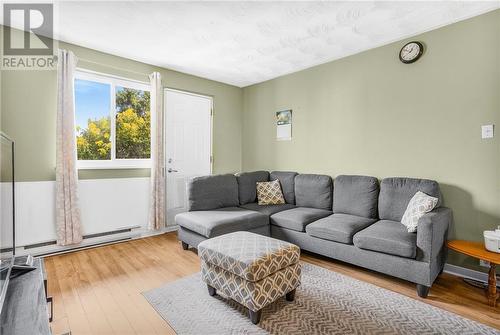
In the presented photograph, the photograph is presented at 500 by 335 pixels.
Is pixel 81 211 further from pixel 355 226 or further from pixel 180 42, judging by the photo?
pixel 355 226

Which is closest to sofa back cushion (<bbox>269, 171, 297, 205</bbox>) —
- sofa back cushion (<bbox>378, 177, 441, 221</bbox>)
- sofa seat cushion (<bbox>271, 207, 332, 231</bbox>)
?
sofa seat cushion (<bbox>271, 207, 332, 231</bbox>)

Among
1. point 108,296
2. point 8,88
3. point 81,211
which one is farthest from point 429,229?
point 8,88

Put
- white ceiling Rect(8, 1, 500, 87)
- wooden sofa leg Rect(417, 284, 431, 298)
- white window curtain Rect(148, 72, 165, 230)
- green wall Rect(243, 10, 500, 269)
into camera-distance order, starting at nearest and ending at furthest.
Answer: wooden sofa leg Rect(417, 284, 431, 298), white ceiling Rect(8, 1, 500, 87), green wall Rect(243, 10, 500, 269), white window curtain Rect(148, 72, 165, 230)

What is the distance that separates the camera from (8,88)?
109 inches

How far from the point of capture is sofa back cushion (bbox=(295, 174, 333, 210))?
3486 millimetres

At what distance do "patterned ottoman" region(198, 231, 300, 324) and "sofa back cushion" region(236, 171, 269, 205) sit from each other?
1.67 meters

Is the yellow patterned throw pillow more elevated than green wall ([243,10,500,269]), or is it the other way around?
green wall ([243,10,500,269])

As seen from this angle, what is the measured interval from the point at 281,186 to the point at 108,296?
2609 mm

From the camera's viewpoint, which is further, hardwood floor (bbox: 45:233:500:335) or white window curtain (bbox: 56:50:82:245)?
white window curtain (bbox: 56:50:82:245)

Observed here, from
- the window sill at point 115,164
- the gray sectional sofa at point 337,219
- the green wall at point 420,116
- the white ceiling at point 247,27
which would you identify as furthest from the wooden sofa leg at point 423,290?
the window sill at point 115,164

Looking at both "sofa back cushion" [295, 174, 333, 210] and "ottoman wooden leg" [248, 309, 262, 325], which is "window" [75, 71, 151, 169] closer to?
"sofa back cushion" [295, 174, 333, 210]

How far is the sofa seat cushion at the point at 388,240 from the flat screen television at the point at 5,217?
2559mm

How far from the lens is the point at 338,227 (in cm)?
269

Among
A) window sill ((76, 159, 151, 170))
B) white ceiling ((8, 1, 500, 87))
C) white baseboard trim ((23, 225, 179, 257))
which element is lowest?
white baseboard trim ((23, 225, 179, 257))
